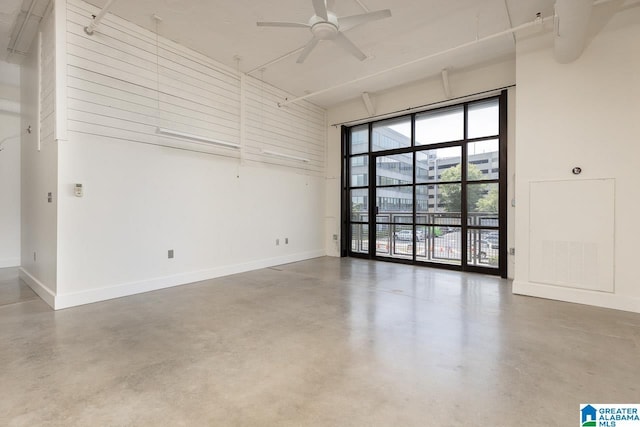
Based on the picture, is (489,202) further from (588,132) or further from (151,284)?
(151,284)

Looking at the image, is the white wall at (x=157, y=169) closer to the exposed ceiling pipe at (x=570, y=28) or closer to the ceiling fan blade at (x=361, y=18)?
the ceiling fan blade at (x=361, y=18)

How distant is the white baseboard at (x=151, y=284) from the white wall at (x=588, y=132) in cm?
455

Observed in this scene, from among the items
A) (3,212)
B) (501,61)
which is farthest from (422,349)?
(3,212)

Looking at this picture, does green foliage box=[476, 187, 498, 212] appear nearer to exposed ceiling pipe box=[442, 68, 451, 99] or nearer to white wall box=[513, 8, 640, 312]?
white wall box=[513, 8, 640, 312]

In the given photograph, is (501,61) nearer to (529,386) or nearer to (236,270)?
(529,386)

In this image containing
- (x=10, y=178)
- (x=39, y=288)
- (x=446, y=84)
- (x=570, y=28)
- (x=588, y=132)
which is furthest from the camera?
(x=10, y=178)

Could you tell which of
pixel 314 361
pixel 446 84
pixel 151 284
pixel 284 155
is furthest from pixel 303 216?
pixel 314 361

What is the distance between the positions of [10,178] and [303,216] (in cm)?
611

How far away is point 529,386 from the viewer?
2.08m

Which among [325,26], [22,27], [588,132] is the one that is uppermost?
[22,27]

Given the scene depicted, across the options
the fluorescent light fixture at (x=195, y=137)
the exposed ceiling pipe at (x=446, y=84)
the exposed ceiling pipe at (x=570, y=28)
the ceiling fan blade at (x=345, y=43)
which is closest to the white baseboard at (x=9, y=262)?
the fluorescent light fixture at (x=195, y=137)

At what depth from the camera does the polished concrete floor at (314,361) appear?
1.82 meters

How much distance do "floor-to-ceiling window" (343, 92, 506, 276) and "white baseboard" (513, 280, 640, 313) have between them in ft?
3.63

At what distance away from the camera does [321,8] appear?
2.94 meters
